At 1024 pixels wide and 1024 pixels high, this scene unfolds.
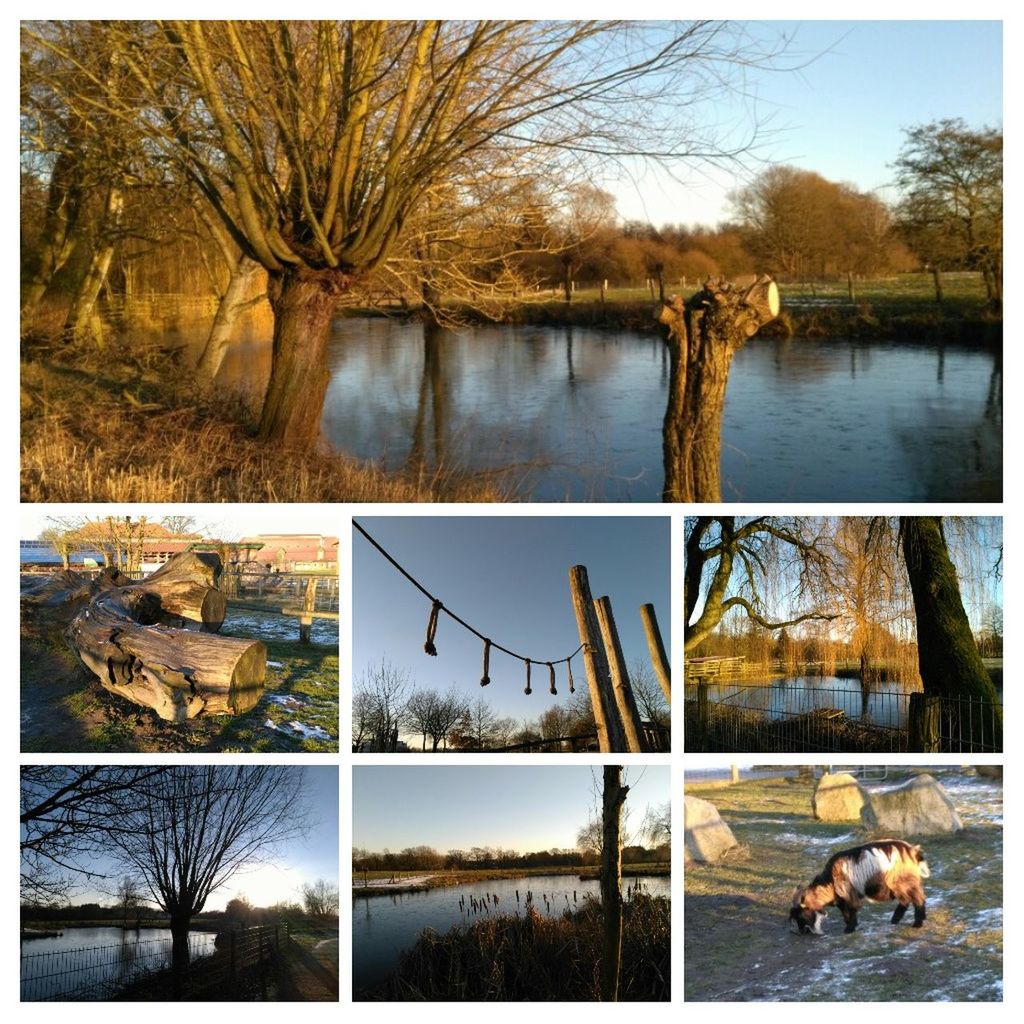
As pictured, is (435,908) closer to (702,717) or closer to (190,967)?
(190,967)

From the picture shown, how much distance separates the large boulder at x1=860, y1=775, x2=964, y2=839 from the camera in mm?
4324

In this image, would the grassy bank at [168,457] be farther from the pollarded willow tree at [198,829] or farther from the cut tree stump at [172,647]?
the pollarded willow tree at [198,829]

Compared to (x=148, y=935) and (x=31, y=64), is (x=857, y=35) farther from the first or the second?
(x=148, y=935)

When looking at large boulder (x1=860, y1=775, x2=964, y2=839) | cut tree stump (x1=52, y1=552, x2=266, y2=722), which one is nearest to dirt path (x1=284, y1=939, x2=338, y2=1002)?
cut tree stump (x1=52, y1=552, x2=266, y2=722)

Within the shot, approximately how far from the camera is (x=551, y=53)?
588 cm

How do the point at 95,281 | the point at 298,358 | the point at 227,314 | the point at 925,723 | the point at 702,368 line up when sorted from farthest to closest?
the point at 227,314, the point at 95,281, the point at 298,358, the point at 702,368, the point at 925,723

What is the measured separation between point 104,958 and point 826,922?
279 cm

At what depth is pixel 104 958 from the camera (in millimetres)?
4363

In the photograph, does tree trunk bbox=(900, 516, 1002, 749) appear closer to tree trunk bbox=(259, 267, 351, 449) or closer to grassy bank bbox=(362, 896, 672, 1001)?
grassy bank bbox=(362, 896, 672, 1001)

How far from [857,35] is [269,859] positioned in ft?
15.5

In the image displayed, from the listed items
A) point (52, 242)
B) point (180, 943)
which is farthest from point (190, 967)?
point (52, 242)

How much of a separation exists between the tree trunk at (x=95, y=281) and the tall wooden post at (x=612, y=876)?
5.99m

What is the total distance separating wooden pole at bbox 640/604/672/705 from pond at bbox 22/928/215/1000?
201 cm
